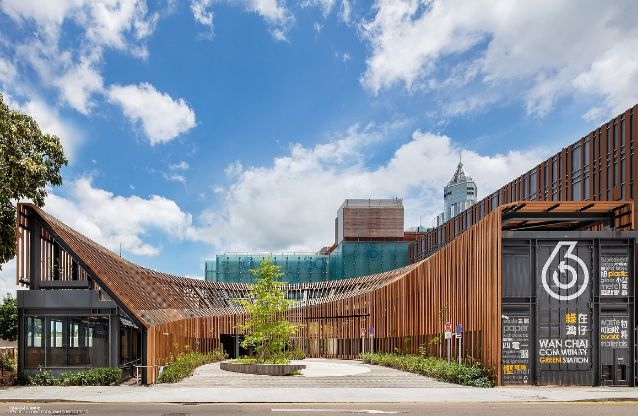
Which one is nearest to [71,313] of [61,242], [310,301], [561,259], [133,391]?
[61,242]

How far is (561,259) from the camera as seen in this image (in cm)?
2402

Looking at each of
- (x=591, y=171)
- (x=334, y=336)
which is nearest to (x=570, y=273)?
(x=591, y=171)

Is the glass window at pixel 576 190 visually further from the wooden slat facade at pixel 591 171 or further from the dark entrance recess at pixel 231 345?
the dark entrance recess at pixel 231 345

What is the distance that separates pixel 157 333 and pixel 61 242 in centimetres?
563

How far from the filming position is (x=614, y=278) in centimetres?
2403

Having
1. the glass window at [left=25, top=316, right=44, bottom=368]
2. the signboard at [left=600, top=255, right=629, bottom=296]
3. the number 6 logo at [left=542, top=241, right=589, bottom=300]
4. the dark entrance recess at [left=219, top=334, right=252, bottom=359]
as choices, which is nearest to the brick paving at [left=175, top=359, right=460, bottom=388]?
the number 6 logo at [left=542, top=241, right=589, bottom=300]

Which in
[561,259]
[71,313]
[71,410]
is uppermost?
[561,259]

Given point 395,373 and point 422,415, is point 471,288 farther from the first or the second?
point 422,415

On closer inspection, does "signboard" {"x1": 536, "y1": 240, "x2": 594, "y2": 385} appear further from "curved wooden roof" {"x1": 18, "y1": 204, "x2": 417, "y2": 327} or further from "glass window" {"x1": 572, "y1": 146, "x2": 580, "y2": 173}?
"glass window" {"x1": 572, "y1": 146, "x2": 580, "y2": 173}

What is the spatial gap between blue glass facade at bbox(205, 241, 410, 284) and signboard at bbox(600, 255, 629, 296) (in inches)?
2149

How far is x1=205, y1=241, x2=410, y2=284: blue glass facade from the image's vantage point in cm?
7838

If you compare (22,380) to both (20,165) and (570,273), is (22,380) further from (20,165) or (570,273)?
(570,273)

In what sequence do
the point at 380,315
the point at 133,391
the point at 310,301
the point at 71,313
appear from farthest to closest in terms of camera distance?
the point at 310,301, the point at 380,315, the point at 71,313, the point at 133,391

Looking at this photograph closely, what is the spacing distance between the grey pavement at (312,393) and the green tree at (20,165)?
7.72m
